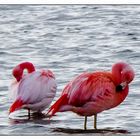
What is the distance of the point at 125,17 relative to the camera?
11203 mm

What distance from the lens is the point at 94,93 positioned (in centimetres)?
621

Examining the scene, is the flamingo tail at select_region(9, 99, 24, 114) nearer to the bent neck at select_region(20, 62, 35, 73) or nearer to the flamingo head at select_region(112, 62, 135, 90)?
the bent neck at select_region(20, 62, 35, 73)

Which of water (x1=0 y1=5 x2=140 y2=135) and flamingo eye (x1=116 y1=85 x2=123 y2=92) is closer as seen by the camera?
flamingo eye (x1=116 y1=85 x2=123 y2=92)

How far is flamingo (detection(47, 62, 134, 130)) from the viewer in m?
6.16

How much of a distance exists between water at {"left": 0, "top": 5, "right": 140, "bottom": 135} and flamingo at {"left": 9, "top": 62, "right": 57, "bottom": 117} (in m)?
0.13

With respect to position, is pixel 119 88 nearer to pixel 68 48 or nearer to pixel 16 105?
pixel 16 105

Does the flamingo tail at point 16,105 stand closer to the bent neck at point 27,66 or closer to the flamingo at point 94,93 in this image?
the flamingo at point 94,93

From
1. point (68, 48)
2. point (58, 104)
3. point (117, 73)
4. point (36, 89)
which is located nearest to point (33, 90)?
point (36, 89)

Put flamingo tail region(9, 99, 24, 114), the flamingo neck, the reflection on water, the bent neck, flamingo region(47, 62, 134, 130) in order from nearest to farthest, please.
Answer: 1. the reflection on water
2. flamingo region(47, 62, 134, 130)
3. the flamingo neck
4. flamingo tail region(9, 99, 24, 114)
5. the bent neck

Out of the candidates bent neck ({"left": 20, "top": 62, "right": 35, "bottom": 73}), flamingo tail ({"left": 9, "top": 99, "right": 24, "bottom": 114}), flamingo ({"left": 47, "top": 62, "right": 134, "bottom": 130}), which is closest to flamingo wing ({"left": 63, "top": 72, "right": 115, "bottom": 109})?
flamingo ({"left": 47, "top": 62, "right": 134, "bottom": 130})

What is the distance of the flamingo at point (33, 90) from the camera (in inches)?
262

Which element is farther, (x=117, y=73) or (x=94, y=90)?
(x=117, y=73)

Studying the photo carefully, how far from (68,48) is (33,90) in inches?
123

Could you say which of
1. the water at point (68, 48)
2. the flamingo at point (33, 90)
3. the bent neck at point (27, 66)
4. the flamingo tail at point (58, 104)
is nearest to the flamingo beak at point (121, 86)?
the water at point (68, 48)
